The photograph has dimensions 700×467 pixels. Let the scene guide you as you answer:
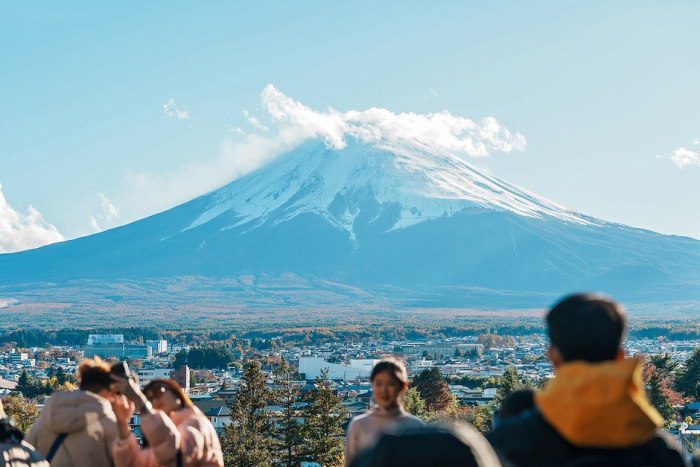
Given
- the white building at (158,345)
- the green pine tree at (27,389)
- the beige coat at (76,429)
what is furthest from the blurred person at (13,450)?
the white building at (158,345)

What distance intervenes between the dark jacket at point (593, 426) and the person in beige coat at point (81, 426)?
10.3ft

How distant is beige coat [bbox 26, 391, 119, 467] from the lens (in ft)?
18.0

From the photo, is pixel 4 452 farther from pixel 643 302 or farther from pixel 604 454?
pixel 643 302

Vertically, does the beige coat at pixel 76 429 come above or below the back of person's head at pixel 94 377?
below

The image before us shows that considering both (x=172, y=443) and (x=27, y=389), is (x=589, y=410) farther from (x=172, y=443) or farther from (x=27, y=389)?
(x=27, y=389)

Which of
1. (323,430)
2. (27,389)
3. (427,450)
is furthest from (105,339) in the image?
(427,450)

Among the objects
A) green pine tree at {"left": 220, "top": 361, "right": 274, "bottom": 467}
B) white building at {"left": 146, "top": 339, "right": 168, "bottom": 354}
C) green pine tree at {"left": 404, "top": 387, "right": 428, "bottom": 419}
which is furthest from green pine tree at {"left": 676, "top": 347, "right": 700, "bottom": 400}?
white building at {"left": 146, "top": 339, "right": 168, "bottom": 354}

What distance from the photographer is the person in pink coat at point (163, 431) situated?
508cm

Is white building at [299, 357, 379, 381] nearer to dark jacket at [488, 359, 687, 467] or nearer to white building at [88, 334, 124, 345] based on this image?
white building at [88, 334, 124, 345]

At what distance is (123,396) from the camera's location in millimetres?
5309

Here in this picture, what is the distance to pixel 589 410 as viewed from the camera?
8.80ft

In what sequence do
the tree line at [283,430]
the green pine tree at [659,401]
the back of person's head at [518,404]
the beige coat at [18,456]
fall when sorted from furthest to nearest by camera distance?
1. the green pine tree at [659,401]
2. the tree line at [283,430]
3. the beige coat at [18,456]
4. the back of person's head at [518,404]

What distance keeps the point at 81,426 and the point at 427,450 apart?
11.8ft

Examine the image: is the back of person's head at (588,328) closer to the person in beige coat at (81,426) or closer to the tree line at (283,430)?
the person in beige coat at (81,426)
